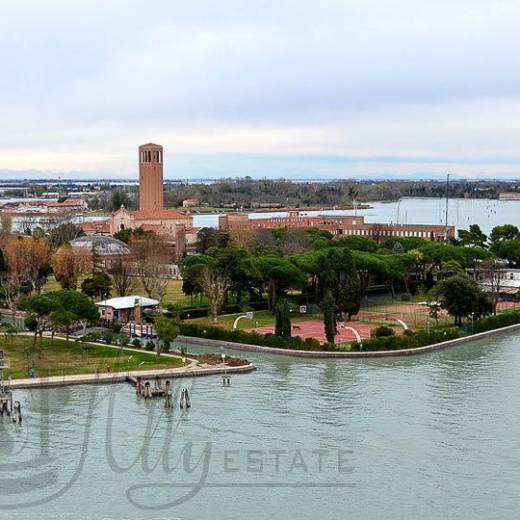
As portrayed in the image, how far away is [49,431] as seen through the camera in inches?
547

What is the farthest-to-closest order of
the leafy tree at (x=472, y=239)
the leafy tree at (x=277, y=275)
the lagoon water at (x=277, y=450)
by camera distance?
the leafy tree at (x=472, y=239)
the leafy tree at (x=277, y=275)
the lagoon water at (x=277, y=450)

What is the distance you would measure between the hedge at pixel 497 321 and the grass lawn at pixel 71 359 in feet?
25.3

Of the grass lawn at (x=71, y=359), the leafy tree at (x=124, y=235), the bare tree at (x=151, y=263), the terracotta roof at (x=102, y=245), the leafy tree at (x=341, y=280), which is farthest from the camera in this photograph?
the leafy tree at (x=124, y=235)

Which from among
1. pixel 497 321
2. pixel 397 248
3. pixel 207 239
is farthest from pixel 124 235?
pixel 497 321

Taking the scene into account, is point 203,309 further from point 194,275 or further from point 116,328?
point 116,328

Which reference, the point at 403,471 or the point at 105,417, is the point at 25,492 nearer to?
the point at 105,417

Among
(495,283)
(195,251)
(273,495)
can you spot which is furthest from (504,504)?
(195,251)

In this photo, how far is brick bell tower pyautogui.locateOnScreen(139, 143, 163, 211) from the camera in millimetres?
52812

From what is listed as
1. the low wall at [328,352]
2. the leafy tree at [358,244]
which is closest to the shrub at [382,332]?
the low wall at [328,352]

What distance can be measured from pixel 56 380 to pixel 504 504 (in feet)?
27.5

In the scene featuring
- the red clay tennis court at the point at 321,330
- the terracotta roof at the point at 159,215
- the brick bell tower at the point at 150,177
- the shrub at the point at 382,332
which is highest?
the brick bell tower at the point at 150,177

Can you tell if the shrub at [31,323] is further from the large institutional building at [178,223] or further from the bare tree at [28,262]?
the large institutional building at [178,223]

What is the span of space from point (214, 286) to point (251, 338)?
12.0 feet

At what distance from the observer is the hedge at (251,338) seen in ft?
65.2
